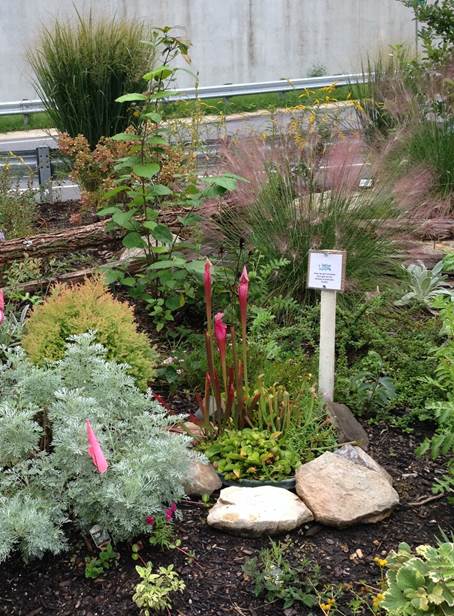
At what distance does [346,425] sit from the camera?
3.28m

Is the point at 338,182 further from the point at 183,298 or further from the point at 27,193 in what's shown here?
the point at 27,193

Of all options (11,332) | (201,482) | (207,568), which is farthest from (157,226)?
(207,568)

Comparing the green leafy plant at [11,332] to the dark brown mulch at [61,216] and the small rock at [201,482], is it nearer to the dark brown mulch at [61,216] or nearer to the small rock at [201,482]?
the small rock at [201,482]

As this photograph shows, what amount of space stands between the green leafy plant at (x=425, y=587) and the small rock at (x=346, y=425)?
1108mm

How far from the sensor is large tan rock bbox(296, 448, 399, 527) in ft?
9.00

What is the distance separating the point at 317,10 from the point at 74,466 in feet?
54.6

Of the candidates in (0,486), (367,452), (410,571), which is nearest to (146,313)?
(367,452)

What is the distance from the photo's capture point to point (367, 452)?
3262mm

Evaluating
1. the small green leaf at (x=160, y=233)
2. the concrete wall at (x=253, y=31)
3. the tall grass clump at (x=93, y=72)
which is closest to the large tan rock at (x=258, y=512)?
the small green leaf at (x=160, y=233)

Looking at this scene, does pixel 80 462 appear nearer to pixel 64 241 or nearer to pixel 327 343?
pixel 327 343

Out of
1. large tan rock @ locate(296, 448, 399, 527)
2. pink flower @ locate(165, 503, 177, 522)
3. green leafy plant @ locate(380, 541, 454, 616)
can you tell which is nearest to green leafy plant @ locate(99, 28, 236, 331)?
large tan rock @ locate(296, 448, 399, 527)

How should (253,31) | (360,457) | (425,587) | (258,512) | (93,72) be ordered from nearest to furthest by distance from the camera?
(425,587), (258,512), (360,457), (93,72), (253,31)

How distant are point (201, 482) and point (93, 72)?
14.4ft

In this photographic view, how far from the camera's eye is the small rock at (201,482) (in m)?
2.88
